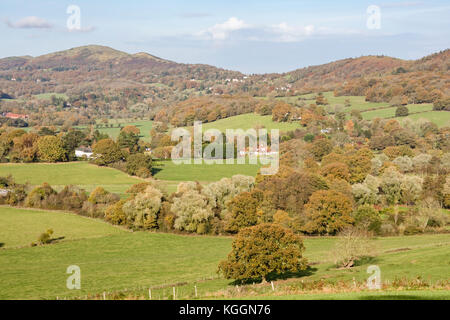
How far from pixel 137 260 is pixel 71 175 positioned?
37.7 m

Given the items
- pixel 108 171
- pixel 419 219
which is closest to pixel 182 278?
Result: pixel 419 219

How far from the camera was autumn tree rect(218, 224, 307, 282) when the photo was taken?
28.2 m

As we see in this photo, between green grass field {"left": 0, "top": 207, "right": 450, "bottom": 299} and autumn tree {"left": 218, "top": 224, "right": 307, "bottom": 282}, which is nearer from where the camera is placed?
autumn tree {"left": 218, "top": 224, "right": 307, "bottom": 282}

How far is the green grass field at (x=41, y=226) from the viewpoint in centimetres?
4338

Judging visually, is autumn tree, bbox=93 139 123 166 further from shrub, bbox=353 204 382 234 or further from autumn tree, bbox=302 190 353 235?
shrub, bbox=353 204 382 234

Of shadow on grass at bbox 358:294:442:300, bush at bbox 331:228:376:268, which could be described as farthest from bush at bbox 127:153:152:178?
shadow on grass at bbox 358:294:442:300

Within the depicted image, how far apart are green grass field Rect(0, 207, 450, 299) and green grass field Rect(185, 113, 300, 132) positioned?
6294 centimetres

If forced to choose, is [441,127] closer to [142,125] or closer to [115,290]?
[142,125]

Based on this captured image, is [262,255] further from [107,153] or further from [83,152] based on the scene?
[83,152]

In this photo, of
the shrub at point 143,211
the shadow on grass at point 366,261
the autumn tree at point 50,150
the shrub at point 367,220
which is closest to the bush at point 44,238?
the shrub at point 143,211

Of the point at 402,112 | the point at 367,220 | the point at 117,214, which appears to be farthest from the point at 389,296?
the point at 402,112

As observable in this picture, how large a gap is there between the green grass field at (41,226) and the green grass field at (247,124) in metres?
61.0

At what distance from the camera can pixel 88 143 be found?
306 feet
